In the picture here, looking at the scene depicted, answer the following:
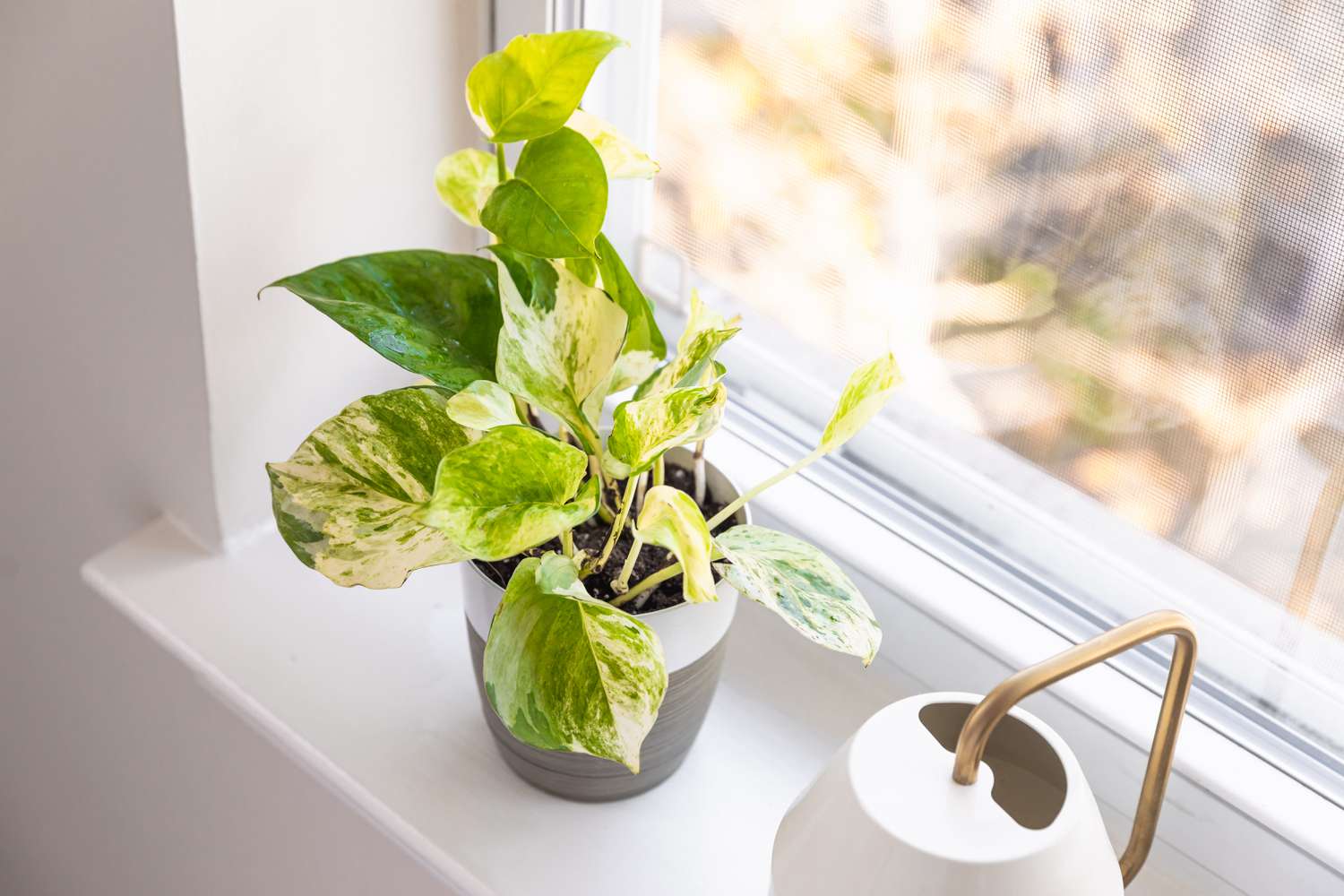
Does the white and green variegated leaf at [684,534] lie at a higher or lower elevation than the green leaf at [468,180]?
lower

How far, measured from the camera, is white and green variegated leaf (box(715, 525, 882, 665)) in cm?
53

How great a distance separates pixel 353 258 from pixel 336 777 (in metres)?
0.31

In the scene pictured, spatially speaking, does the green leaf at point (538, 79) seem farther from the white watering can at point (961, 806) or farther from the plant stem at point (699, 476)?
the white watering can at point (961, 806)

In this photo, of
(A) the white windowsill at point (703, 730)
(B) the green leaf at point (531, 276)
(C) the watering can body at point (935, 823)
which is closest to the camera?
(C) the watering can body at point (935, 823)

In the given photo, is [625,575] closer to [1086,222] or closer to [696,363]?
[696,363]

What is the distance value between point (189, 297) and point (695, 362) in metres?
0.33

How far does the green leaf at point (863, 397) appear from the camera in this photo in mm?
546

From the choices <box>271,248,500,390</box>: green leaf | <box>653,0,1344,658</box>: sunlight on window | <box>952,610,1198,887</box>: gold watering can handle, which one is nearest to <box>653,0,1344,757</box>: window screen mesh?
<box>653,0,1344,658</box>: sunlight on window

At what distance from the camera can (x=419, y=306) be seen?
590 millimetres

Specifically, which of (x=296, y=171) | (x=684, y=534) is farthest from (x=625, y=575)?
(x=296, y=171)

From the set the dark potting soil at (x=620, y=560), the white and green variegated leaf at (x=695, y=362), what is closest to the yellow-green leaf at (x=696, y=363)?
the white and green variegated leaf at (x=695, y=362)

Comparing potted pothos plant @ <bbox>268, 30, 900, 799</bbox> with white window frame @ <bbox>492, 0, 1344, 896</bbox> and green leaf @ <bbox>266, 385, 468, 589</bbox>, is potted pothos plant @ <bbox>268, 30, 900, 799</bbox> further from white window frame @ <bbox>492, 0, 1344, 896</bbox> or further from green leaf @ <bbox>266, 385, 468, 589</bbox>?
white window frame @ <bbox>492, 0, 1344, 896</bbox>

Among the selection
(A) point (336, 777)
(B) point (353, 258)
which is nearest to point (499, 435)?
(B) point (353, 258)

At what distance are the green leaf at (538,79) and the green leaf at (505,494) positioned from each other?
0.52 feet
